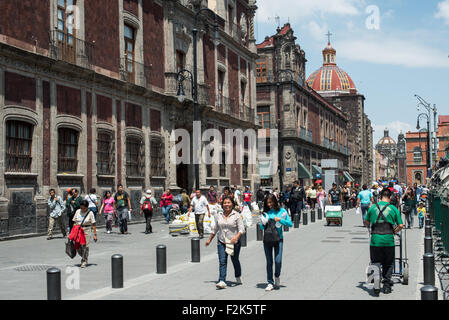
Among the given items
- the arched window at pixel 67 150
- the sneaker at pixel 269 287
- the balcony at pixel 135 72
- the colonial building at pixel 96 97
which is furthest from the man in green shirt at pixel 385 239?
the balcony at pixel 135 72

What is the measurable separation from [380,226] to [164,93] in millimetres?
20200

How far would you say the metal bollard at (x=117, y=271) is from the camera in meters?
9.59

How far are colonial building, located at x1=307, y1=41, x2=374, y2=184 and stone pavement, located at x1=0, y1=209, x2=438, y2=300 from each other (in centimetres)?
6679

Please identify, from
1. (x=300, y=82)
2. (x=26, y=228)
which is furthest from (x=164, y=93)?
(x=300, y=82)

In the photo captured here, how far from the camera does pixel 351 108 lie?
88375mm

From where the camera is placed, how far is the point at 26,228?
18.6 meters

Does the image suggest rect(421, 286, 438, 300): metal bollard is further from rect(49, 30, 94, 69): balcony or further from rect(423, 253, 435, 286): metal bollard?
rect(49, 30, 94, 69): balcony

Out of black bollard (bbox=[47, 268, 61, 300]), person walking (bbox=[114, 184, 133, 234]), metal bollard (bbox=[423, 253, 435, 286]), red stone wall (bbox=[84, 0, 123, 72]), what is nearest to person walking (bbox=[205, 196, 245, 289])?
black bollard (bbox=[47, 268, 61, 300])

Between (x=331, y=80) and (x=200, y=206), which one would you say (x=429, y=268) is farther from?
(x=331, y=80)

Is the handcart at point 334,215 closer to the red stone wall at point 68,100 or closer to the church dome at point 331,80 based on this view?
the red stone wall at point 68,100

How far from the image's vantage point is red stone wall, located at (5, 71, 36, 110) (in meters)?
18.1

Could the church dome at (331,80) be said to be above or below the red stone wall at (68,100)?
above

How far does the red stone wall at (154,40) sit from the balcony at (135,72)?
2.11ft
